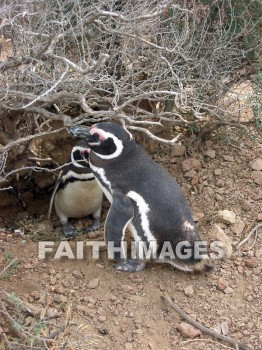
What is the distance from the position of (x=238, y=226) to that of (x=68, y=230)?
3.94 ft

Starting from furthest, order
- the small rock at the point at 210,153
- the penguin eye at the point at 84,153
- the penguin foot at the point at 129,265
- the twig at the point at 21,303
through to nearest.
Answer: the small rock at the point at 210,153 < the penguin eye at the point at 84,153 < the penguin foot at the point at 129,265 < the twig at the point at 21,303

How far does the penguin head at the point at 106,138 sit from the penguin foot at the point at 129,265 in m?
0.56

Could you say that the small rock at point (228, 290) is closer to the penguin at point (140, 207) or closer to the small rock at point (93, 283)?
the penguin at point (140, 207)

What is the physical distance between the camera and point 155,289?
2916 mm

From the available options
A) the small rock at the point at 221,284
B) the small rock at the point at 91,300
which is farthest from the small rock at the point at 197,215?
the small rock at the point at 91,300

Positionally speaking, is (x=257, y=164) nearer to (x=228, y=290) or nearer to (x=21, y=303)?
(x=228, y=290)

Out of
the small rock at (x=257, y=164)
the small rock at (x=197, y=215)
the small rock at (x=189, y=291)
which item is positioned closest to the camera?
the small rock at (x=189, y=291)

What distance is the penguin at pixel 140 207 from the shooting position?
294cm

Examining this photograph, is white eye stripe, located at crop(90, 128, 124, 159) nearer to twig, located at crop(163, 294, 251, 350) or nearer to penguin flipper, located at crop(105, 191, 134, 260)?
penguin flipper, located at crop(105, 191, 134, 260)

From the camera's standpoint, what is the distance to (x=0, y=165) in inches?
123

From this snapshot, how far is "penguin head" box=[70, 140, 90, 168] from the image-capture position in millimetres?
3479

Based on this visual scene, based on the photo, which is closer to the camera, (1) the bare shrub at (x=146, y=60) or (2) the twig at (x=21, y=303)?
(2) the twig at (x=21, y=303)

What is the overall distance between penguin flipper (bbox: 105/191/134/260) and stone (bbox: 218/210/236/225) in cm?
60

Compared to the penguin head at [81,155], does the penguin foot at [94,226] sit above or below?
below
